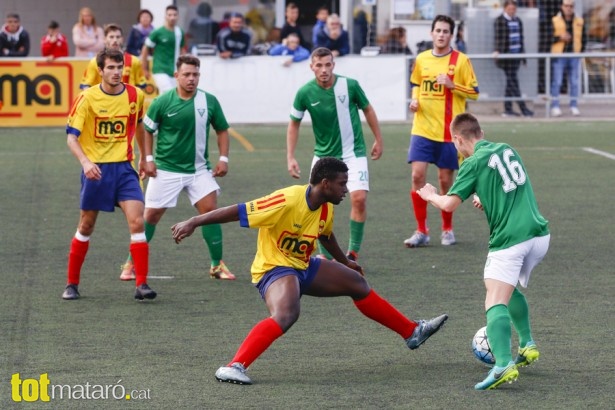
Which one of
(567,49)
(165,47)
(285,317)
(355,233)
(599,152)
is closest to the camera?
(285,317)

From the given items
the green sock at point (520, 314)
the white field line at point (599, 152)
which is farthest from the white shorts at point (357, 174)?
the white field line at point (599, 152)

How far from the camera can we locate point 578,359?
7938 mm

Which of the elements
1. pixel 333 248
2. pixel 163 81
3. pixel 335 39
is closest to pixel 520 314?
pixel 333 248

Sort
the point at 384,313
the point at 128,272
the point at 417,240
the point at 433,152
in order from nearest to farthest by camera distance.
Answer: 1. the point at 384,313
2. the point at 128,272
3. the point at 417,240
4. the point at 433,152

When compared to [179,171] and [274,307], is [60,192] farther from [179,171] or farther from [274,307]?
[274,307]

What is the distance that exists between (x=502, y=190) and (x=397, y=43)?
17.1 meters

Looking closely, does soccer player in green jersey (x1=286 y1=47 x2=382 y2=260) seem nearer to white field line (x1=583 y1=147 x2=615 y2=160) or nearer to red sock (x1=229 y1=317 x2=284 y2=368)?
red sock (x1=229 y1=317 x2=284 y2=368)

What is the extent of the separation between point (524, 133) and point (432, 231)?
871 centimetres

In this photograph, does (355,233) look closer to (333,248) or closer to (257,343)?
(333,248)

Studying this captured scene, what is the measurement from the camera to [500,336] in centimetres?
720

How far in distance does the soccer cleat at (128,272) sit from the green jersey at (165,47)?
937cm

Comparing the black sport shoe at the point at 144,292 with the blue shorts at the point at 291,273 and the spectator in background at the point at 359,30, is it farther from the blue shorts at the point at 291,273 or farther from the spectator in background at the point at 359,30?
the spectator in background at the point at 359,30

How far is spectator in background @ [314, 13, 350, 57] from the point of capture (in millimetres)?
22391

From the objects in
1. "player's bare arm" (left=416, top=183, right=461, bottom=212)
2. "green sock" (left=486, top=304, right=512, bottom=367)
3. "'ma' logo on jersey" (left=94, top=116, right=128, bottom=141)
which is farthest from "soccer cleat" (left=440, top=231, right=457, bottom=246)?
"green sock" (left=486, top=304, right=512, bottom=367)
